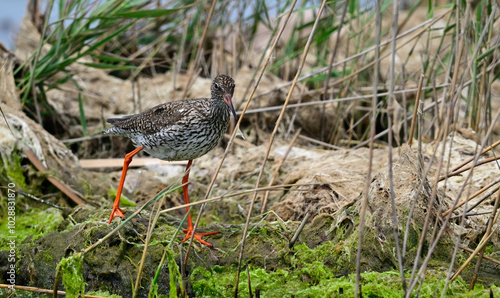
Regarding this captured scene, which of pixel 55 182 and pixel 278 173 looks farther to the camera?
pixel 278 173

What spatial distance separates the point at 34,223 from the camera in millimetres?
5020

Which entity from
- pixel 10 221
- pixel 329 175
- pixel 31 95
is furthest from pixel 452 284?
pixel 31 95

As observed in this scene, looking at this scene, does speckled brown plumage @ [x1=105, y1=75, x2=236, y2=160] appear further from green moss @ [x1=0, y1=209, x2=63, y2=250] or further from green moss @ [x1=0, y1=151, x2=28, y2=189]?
green moss @ [x1=0, y1=151, x2=28, y2=189]

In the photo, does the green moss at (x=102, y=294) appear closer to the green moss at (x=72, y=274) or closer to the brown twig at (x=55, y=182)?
the green moss at (x=72, y=274)

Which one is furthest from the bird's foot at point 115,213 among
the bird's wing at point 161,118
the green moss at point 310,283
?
the green moss at point 310,283

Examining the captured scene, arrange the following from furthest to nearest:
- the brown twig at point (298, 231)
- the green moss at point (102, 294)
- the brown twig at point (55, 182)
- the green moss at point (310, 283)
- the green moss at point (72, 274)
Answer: the brown twig at point (55, 182) < the brown twig at point (298, 231) < the green moss at point (102, 294) < the green moss at point (310, 283) < the green moss at point (72, 274)

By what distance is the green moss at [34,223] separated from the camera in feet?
15.6

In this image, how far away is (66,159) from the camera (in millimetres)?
5875

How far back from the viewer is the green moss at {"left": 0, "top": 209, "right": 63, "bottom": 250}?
15.6ft

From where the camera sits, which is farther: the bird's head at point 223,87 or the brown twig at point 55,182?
the brown twig at point 55,182

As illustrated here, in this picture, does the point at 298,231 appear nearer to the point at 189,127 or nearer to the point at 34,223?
the point at 189,127

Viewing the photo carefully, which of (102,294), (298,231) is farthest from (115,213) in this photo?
(298,231)

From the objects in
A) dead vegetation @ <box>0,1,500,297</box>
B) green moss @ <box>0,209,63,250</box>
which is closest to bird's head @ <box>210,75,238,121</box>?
dead vegetation @ <box>0,1,500,297</box>

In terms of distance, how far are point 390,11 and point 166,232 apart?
19.3 ft
